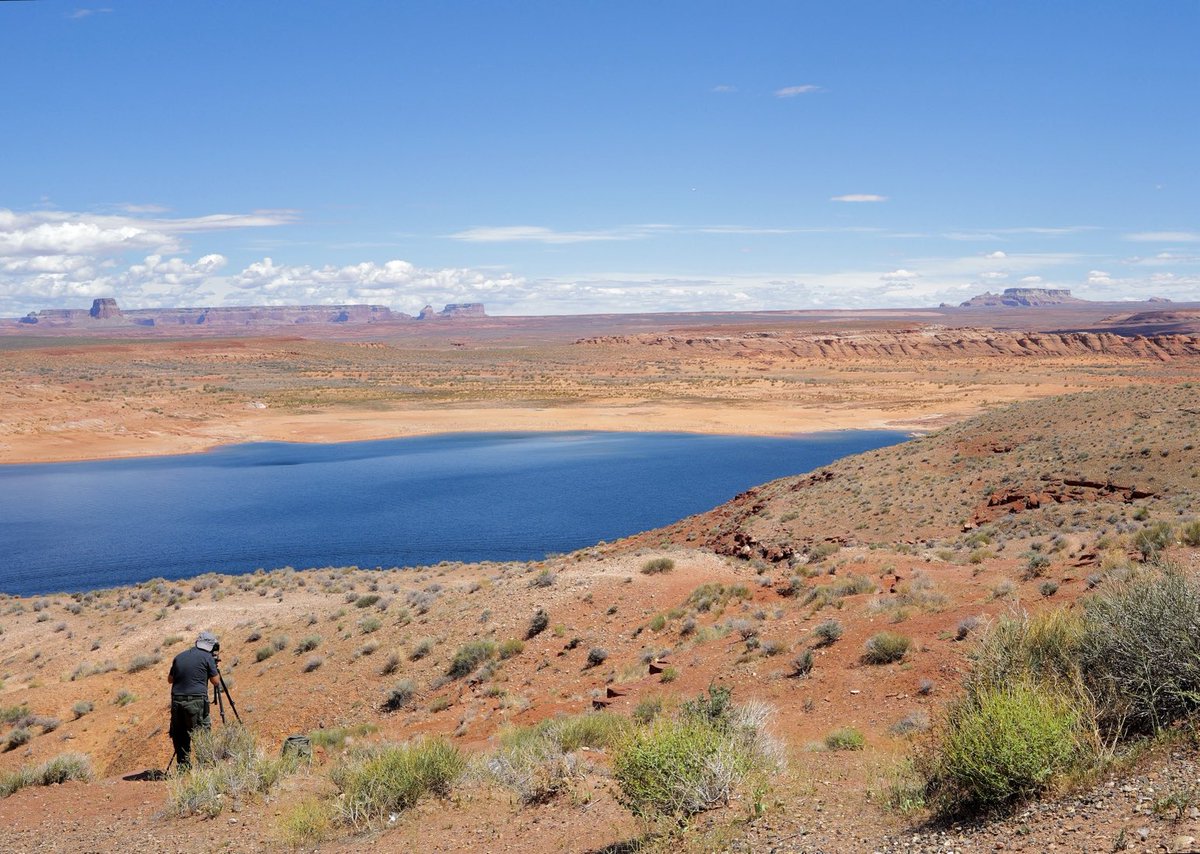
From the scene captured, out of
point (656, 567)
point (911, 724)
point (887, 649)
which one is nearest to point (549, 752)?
point (911, 724)

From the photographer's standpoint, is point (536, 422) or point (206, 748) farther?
point (536, 422)

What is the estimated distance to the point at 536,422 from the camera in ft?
240

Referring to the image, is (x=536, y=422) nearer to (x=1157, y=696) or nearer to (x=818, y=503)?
(x=818, y=503)

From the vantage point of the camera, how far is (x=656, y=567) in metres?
18.2

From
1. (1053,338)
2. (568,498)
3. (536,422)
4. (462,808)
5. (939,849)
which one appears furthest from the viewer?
(1053,338)

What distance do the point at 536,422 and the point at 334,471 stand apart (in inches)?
920

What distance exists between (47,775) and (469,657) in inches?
233

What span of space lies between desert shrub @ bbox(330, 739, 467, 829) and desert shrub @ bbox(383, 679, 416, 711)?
5.34m

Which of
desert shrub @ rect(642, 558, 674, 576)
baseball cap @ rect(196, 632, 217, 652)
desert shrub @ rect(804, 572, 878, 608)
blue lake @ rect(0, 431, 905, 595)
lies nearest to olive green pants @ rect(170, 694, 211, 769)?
baseball cap @ rect(196, 632, 217, 652)

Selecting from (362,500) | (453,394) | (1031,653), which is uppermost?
(1031,653)

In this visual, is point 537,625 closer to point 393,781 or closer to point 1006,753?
point 393,781

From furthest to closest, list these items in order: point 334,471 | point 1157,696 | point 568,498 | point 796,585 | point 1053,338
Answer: point 1053,338
point 334,471
point 568,498
point 796,585
point 1157,696

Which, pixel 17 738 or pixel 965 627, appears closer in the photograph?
pixel 965 627

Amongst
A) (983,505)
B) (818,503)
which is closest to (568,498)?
(818,503)
